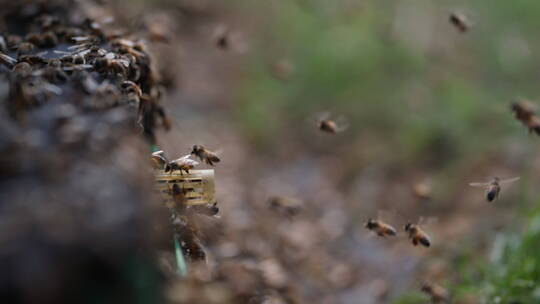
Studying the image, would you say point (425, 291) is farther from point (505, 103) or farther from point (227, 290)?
point (505, 103)

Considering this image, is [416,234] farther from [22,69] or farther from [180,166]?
[22,69]

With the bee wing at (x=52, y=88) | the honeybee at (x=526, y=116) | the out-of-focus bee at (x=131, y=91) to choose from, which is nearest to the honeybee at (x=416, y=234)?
the honeybee at (x=526, y=116)

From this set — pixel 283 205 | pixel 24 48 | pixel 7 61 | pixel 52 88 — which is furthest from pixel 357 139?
pixel 52 88

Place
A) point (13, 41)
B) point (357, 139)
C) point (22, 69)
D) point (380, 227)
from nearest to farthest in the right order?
point (22, 69), point (13, 41), point (380, 227), point (357, 139)

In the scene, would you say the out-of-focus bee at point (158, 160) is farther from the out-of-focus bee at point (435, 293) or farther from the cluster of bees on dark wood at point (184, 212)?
the out-of-focus bee at point (435, 293)

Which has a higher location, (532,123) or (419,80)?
(419,80)

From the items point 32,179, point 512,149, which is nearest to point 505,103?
point 512,149

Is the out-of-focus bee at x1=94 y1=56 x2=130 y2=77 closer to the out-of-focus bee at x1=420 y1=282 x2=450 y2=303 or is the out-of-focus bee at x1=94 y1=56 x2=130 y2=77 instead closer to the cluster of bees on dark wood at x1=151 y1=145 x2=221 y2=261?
the cluster of bees on dark wood at x1=151 y1=145 x2=221 y2=261
